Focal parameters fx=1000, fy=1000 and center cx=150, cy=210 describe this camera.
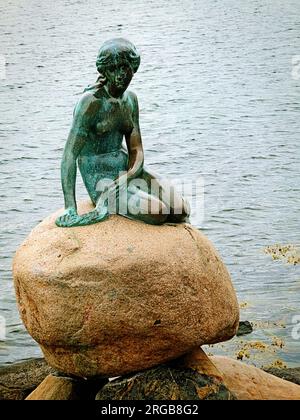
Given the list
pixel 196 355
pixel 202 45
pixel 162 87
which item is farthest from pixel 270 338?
pixel 202 45

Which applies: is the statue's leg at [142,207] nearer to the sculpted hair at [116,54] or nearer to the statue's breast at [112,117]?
the statue's breast at [112,117]

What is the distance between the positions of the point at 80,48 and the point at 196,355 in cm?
1133

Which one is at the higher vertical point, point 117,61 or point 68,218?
point 117,61

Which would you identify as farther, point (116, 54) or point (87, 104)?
point (87, 104)

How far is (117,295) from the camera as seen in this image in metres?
6.34

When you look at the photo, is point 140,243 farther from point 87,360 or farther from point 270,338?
point 270,338

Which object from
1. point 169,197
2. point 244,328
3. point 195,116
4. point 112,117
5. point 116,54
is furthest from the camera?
point 195,116

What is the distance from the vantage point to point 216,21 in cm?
1925

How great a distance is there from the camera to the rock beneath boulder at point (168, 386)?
21.5 feet

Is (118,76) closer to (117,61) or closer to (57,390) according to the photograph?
(117,61)

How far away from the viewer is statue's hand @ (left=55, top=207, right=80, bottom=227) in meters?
6.71

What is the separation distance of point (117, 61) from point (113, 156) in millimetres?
713

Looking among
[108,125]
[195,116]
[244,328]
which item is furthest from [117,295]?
[195,116]

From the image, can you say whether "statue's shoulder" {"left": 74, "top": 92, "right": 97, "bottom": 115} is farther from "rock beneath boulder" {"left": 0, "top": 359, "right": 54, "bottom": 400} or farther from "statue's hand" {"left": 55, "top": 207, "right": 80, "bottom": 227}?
"rock beneath boulder" {"left": 0, "top": 359, "right": 54, "bottom": 400}
